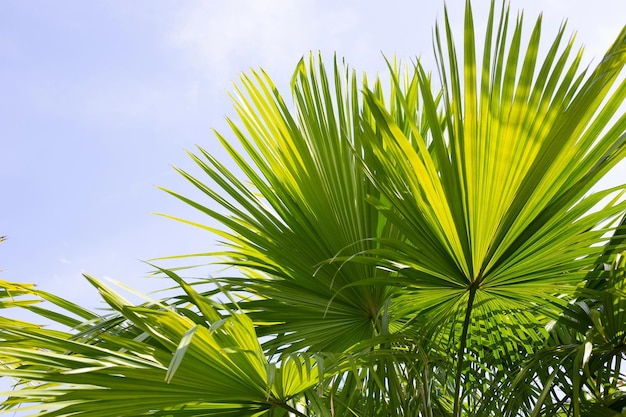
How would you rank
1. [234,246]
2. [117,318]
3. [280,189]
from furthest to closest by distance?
[234,246]
[280,189]
[117,318]

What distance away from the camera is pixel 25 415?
1305mm

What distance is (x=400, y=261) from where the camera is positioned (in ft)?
5.08

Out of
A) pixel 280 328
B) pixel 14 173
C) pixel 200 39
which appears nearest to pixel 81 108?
pixel 14 173

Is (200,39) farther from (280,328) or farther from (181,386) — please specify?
(181,386)

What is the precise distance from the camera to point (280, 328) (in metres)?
1.78

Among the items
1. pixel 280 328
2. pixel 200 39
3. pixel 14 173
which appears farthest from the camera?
pixel 14 173

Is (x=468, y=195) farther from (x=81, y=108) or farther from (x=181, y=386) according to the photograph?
(x=81, y=108)

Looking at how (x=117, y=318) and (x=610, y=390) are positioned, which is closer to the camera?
(x=117, y=318)

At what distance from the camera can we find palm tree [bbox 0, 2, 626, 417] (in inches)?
51.4

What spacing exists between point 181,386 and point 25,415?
328 mm

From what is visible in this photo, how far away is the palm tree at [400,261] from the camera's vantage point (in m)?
1.30

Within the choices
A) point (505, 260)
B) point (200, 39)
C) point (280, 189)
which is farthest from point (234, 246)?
point (200, 39)

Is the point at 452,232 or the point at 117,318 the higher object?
the point at 452,232

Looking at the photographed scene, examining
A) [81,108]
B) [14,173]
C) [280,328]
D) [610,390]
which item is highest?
[81,108]
